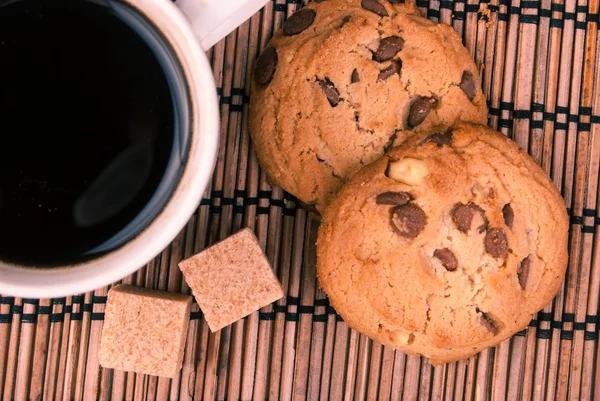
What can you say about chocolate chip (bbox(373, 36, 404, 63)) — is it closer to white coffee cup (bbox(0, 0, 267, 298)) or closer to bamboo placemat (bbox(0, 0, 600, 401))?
bamboo placemat (bbox(0, 0, 600, 401))

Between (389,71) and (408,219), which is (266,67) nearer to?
(389,71)

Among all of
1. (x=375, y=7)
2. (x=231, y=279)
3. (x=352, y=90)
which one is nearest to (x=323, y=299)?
(x=231, y=279)

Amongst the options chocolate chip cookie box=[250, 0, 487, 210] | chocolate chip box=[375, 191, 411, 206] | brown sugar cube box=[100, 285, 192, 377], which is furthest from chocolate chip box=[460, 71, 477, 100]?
brown sugar cube box=[100, 285, 192, 377]

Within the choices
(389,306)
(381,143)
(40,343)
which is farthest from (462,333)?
(40,343)

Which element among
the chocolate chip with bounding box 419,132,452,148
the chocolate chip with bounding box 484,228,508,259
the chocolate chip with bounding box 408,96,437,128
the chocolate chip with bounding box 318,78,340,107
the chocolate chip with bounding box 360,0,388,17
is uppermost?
the chocolate chip with bounding box 360,0,388,17

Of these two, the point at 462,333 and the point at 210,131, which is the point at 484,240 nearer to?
the point at 462,333
